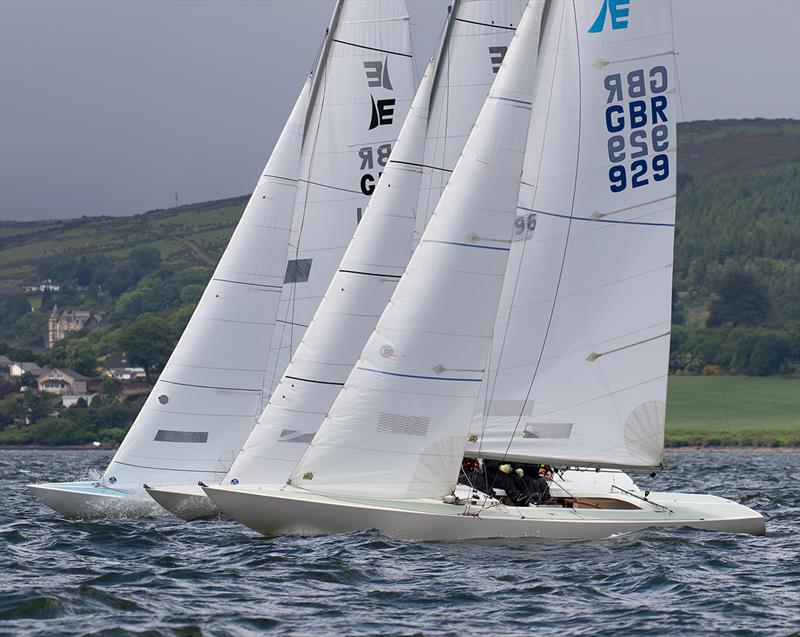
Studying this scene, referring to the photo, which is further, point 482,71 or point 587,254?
point 482,71

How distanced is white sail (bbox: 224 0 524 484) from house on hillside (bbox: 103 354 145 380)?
474 feet

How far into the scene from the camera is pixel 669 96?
23.6 metres

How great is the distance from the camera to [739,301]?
19050 cm

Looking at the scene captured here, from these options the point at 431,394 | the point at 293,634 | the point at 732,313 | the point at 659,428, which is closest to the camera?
the point at 293,634

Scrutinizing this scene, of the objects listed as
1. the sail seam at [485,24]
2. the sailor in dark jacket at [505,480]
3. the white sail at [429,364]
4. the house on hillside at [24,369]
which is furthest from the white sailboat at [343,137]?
the house on hillside at [24,369]

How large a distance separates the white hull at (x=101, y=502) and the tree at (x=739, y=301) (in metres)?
164

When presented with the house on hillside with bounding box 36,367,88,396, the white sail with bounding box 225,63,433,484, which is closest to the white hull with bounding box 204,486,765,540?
the white sail with bounding box 225,63,433,484

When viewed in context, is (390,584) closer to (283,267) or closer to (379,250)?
(379,250)

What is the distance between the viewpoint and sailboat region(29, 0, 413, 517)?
2852 cm

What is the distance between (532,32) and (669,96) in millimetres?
2354

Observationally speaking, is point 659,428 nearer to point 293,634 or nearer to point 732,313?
point 293,634

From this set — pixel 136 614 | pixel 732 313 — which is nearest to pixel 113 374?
pixel 732 313

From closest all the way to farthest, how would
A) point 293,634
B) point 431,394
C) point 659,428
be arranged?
point 293,634 < point 431,394 < point 659,428

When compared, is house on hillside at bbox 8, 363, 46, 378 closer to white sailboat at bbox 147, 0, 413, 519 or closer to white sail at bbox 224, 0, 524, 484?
white sailboat at bbox 147, 0, 413, 519
